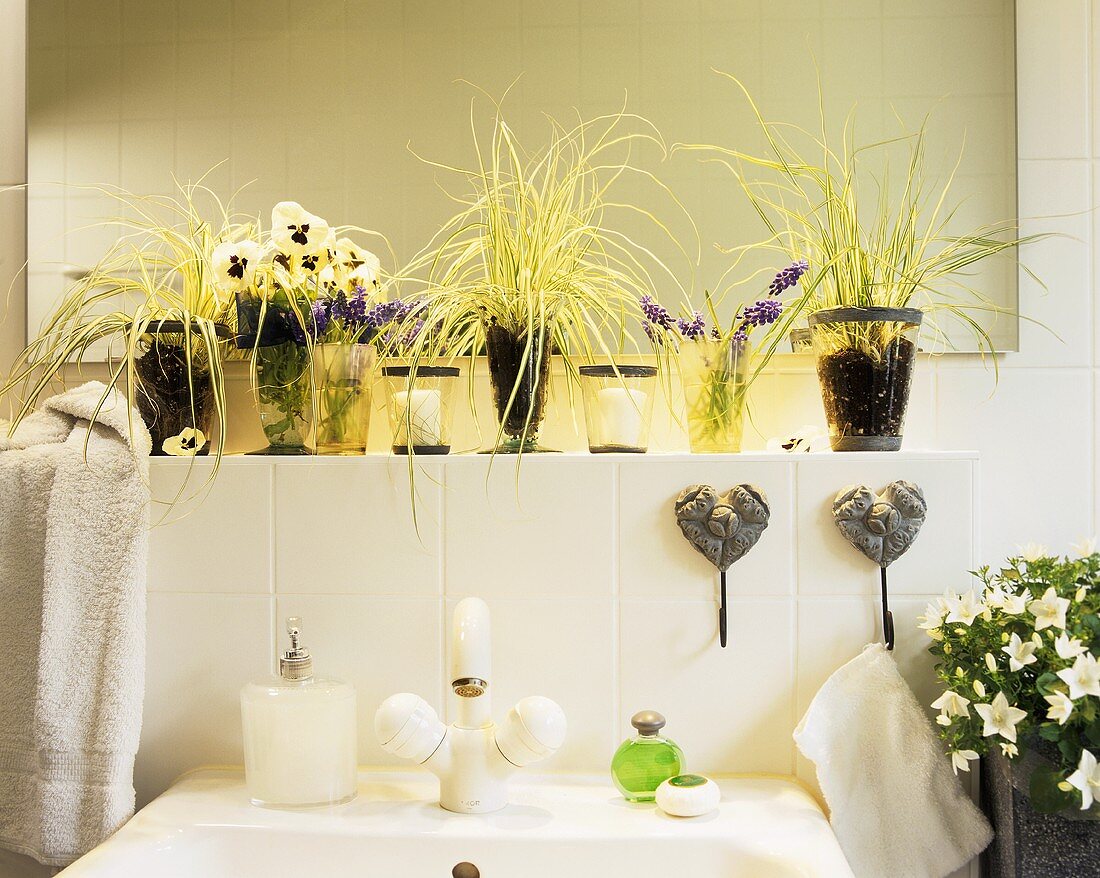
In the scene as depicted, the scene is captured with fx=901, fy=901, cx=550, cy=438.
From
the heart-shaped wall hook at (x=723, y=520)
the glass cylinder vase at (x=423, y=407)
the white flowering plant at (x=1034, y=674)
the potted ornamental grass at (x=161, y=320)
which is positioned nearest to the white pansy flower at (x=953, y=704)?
the white flowering plant at (x=1034, y=674)

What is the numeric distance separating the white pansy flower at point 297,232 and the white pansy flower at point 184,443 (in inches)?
10.0

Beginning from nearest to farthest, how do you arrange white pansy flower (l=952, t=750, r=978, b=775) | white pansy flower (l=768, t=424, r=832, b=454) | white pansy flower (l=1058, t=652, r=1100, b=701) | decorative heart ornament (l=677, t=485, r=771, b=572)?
1. white pansy flower (l=1058, t=652, r=1100, b=701)
2. white pansy flower (l=952, t=750, r=978, b=775)
3. decorative heart ornament (l=677, t=485, r=771, b=572)
4. white pansy flower (l=768, t=424, r=832, b=454)

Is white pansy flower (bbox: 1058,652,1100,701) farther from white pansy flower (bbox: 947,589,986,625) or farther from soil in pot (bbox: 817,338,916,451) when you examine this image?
soil in pot (bbox: 817,338,916,451)

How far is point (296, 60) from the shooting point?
1.25m

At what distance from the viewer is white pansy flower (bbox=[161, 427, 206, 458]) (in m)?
1.12

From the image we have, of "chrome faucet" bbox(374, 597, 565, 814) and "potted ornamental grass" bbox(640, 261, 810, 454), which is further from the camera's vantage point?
"potted ornamental grass" bbox(640, 261, 810, 454)

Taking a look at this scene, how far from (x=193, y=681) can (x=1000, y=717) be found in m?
0.90

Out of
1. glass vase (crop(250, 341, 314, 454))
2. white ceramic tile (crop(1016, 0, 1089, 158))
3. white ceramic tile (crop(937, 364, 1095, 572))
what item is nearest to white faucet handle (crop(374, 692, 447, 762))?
glass vase (crop(250, 341, 314, 454))

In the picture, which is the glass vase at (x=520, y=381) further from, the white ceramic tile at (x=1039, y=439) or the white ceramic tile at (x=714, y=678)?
the white ceramic tile at (x=1039, y=439)

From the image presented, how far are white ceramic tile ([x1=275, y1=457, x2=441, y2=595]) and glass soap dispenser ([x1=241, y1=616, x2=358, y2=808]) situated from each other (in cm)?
10

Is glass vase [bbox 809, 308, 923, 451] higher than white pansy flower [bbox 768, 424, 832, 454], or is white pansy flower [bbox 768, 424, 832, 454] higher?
glass vase [bbox 809, 308, 923, 451]

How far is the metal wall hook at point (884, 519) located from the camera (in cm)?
100

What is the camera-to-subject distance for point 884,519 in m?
1.00

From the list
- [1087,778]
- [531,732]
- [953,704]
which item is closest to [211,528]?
[531,732]
